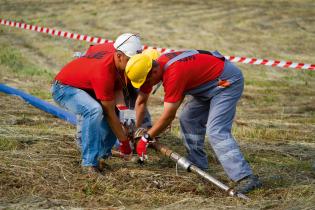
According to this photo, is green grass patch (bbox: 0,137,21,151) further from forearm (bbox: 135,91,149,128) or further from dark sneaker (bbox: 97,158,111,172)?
forearm (bbox: 135,91,149,128)

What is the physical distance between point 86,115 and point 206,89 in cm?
130

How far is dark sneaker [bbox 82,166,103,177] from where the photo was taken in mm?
6733

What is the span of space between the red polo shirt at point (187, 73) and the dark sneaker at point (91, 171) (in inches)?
44.1

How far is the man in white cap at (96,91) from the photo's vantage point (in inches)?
256

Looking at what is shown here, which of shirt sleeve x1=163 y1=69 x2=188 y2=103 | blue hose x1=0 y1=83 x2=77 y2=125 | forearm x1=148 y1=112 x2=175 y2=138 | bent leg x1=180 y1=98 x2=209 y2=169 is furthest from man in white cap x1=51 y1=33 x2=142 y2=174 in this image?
blue hose x1=0 y1=83 x2=77 y2=125

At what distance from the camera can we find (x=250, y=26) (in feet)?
75.7

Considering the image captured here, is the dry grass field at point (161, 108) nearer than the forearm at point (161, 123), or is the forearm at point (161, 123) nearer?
the dry grass field at point (161, 108)

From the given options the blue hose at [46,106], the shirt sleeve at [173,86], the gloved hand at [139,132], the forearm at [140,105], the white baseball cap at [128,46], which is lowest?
the blue hose at [46,106]

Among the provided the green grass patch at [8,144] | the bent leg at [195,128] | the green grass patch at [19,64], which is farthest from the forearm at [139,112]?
the green grass patch at [19,64]

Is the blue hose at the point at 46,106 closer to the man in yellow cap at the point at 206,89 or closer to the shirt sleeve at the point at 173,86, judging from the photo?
the man in yellow cap at the point at 206,89

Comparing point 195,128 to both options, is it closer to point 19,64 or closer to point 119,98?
point 119,98

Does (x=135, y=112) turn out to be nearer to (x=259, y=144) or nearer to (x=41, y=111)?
(x=259, y=144)

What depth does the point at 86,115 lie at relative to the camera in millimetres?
6703

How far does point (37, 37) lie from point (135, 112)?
50.0ft
